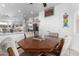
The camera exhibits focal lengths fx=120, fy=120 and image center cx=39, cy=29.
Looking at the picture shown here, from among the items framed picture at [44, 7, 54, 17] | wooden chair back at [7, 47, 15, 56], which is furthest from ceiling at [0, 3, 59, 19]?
wooden chair back at [7, 47, 15, 56]

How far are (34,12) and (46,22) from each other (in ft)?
0.78

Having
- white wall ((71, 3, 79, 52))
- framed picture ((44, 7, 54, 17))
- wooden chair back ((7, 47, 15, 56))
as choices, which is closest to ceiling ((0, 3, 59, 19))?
framed picture ((44, 7, 54, 17))

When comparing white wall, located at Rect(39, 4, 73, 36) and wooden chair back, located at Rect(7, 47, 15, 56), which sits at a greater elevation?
white wall, located at Rect(39, 4, 73, 36)

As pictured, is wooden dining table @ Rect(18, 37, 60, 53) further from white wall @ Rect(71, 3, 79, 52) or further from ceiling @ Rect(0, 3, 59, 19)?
ceiling @ Rect(0, 3, 59, 19)

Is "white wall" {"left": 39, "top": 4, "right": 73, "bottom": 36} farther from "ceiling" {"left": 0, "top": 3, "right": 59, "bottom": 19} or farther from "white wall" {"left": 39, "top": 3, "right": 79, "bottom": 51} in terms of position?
"ceiling" {"left": 0, "top": 3, "right": 59, "bottom": 19}

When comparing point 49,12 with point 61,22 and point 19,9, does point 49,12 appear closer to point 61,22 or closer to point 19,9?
point 61,22

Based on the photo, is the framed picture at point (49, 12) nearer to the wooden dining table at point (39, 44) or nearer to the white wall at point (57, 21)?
the white wall at point (57, 21)

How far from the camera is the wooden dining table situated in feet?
5.91

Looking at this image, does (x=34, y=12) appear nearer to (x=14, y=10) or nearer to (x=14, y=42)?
(x=14, y=10)

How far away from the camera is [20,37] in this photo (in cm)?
183

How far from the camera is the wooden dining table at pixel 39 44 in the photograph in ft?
5.91

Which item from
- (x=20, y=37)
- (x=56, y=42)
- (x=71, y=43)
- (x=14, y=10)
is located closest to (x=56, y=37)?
(x=56, y=42)

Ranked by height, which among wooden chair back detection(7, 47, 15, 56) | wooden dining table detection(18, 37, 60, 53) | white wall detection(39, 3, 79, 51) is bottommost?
wooden chair back detection(7, 47, 15, 56)

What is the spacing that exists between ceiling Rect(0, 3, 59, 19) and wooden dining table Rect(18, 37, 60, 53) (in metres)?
0.39
